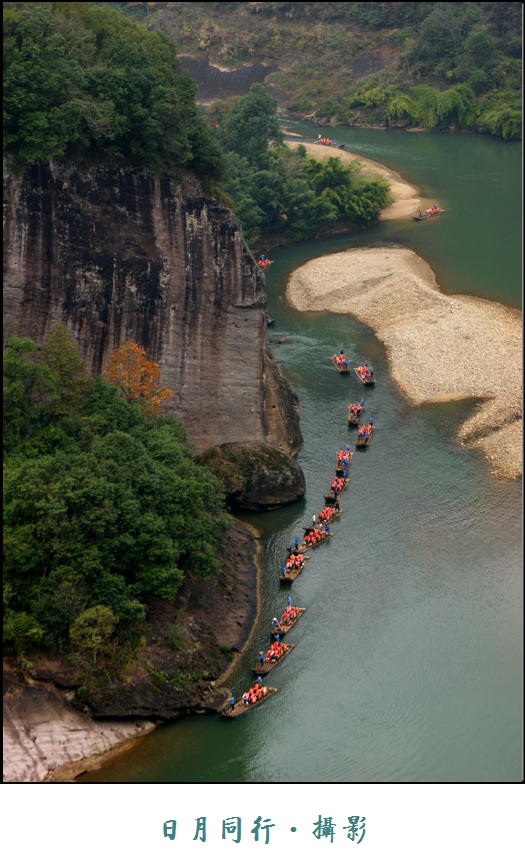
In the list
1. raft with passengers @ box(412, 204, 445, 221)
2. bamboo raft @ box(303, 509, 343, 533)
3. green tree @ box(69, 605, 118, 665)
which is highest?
raft with passengers @ box(412, 204, 445, 221)

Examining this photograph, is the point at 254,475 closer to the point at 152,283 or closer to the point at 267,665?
the point at 152,283

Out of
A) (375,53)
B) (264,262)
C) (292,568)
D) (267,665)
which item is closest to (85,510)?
(267,665)

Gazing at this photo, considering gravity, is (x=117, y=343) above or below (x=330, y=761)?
above

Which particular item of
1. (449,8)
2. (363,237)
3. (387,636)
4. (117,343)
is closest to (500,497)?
(387,636)

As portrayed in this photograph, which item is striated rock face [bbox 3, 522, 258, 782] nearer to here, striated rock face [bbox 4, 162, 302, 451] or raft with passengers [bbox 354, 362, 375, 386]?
striated rock face [bbox 4, 162, 302, 451]

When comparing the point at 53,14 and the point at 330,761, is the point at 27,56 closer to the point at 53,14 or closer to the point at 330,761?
the point at 53,14

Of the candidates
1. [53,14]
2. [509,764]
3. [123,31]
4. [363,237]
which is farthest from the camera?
[363,237]

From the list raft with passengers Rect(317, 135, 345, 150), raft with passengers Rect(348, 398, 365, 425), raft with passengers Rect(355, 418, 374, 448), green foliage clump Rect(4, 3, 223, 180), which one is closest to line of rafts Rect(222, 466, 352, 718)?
raft with passengers Rect(355, 418, 374, 448)
